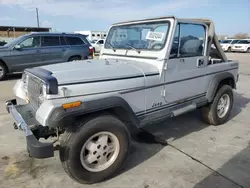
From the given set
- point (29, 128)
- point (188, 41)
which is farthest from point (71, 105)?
point (188, 41)

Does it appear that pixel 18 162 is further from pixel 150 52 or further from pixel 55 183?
pixel 150 52

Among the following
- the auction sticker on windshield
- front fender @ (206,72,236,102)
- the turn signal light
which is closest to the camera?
the turn signal light

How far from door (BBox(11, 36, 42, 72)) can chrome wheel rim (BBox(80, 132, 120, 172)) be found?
7792 millimetres

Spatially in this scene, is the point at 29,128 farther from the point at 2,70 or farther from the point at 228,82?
the point at 2,70

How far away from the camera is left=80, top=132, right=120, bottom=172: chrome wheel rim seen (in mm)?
2720

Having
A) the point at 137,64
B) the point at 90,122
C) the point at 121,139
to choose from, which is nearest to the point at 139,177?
the point at 121,139

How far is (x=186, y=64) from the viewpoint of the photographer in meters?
3.71

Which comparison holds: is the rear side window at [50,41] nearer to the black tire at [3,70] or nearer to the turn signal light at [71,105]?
the black tire at [3,70]

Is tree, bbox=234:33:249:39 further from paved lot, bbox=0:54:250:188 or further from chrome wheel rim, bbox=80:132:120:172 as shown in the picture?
chrome wheel rim, bbox=80:132:120:172

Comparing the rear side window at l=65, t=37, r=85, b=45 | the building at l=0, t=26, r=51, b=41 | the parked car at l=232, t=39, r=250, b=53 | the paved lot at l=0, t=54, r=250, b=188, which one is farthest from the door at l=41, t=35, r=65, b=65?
the building at l=0, t=26, r=51, b=41

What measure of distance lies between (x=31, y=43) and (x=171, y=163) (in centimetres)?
834

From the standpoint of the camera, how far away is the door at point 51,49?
972 centimetres

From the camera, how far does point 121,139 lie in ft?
9.44

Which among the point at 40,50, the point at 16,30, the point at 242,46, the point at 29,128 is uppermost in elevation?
the point at 16,30
